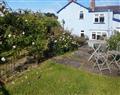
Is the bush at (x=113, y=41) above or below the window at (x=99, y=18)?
above

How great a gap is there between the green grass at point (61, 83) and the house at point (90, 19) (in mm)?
37376

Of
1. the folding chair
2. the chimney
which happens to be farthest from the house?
the folding chair

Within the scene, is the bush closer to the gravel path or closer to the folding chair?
the gravel path

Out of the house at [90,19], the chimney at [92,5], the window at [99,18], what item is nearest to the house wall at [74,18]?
the house at [90,19]

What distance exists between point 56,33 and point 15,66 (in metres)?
5.15

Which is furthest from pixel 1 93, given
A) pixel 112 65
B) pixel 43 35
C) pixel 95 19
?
pixel 95 19

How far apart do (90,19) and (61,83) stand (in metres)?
41.1

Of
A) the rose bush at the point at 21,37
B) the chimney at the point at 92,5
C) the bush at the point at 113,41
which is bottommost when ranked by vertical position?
the bush at the point at 113,41

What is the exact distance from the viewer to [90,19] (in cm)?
5119

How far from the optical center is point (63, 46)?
602 inches

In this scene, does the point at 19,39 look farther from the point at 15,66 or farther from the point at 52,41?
the point at 52,41

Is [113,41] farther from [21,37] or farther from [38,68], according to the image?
[21,37]

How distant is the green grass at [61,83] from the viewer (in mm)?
9945

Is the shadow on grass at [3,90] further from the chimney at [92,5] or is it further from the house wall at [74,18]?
the chimney at [92,5]
